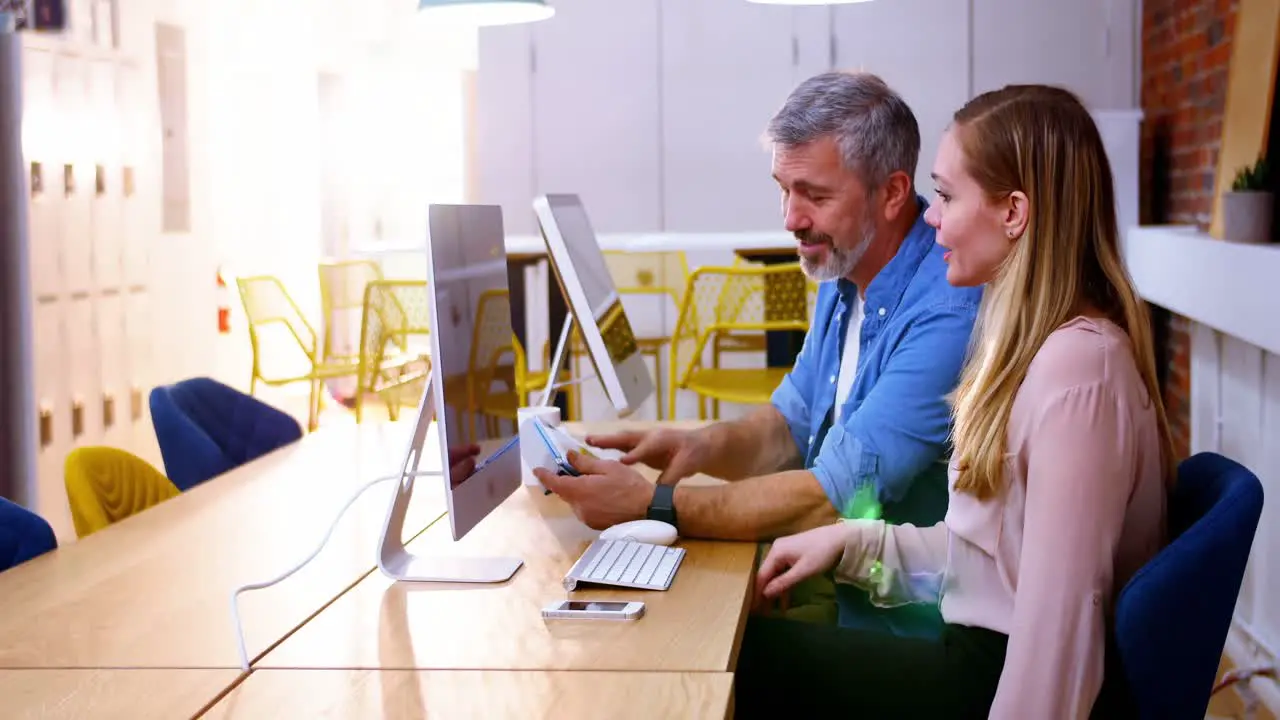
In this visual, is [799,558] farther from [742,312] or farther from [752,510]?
[742,312]

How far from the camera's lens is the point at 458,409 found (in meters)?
1.70

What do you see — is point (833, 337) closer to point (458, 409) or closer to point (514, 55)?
point (458, 409)

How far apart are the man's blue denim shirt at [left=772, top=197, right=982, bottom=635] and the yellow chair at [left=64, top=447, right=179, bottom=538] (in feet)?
3.97

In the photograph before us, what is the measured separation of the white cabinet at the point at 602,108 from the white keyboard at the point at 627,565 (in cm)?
542

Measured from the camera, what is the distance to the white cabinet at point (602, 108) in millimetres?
7191

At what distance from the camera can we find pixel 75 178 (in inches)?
→ 209

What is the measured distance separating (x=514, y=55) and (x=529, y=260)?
2212 millimetres

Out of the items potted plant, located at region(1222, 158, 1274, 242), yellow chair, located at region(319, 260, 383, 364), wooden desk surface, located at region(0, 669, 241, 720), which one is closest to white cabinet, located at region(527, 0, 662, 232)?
yellow chair, located at region(319, 260, 383, 364)

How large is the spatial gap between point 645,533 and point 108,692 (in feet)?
2.49

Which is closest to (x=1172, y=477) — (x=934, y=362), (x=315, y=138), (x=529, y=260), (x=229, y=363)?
(x=934, y=362)

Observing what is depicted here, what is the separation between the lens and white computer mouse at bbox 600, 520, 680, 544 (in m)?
1.91

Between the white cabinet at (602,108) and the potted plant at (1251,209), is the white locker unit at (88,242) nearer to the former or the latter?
the white cabinet at (602,108)

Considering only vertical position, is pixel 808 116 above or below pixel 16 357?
above

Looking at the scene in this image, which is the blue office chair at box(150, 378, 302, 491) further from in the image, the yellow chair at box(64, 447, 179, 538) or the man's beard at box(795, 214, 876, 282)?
the man's beard at box(795, 214, 876, 282)
